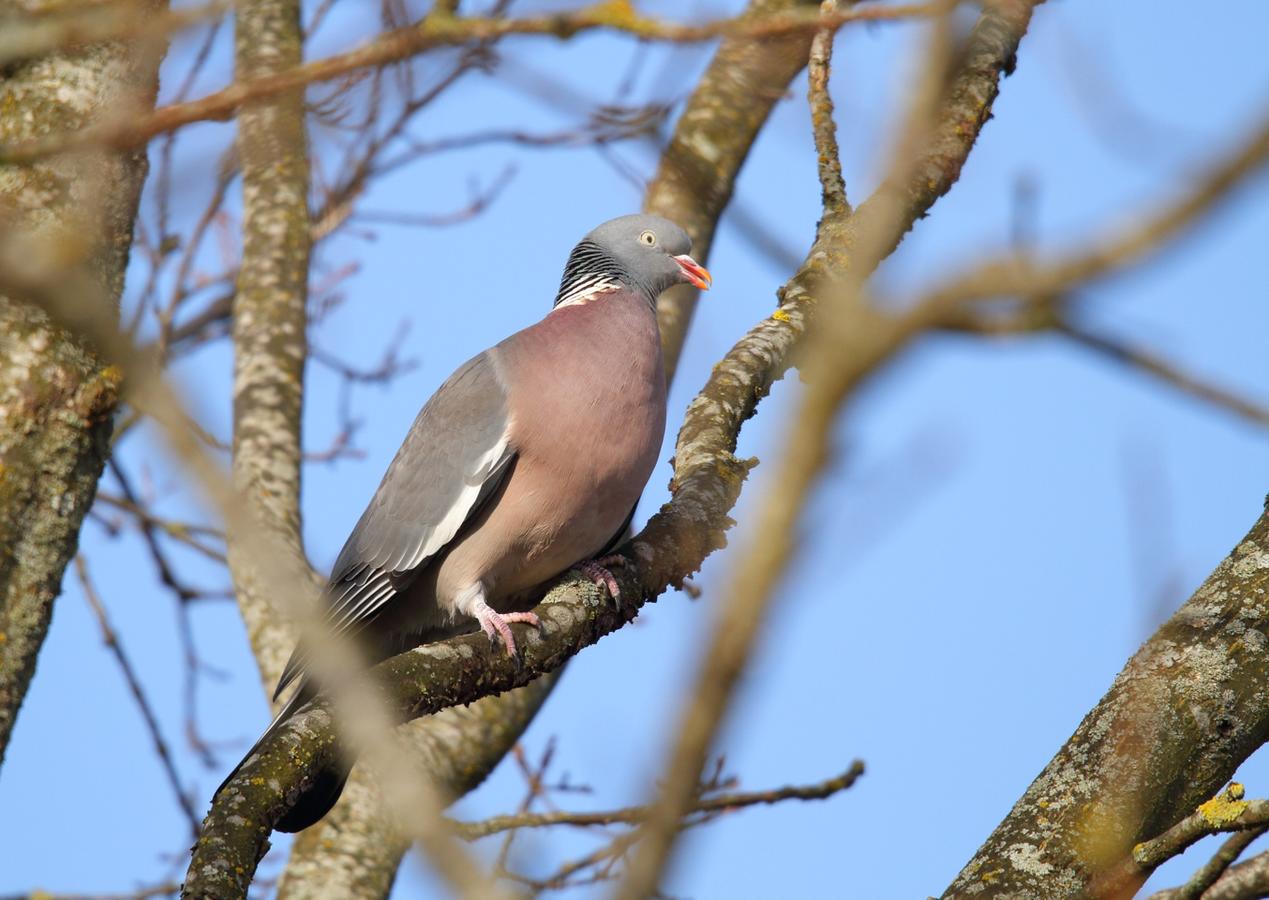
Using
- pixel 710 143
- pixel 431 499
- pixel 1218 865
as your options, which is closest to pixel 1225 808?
pixel 1218 865

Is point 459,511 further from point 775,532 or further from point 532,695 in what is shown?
point 775,532

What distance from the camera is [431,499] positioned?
164 inches

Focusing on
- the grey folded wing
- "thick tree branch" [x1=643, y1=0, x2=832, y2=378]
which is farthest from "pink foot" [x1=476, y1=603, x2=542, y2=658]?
"thick tree branch" [x1=643, y1=0, x2=832, y2=378]

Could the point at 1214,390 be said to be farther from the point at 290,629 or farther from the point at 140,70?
the point at 290,629

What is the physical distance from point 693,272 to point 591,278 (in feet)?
1.28

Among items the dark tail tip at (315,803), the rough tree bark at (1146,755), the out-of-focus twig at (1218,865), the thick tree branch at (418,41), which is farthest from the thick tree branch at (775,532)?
the dark tail tip at (315,803)

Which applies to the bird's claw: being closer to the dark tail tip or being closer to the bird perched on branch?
the bird perched on branch

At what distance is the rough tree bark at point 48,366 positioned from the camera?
133 inches

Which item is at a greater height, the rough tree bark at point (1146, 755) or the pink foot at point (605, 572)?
the pink foot at point (605, 572)

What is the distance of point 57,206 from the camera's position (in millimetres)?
3484

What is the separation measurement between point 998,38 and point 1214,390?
3.56 m

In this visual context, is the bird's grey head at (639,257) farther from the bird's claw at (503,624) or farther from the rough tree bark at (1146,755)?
the rough tree bark at (1146,755)

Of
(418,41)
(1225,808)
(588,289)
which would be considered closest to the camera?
(418,41)

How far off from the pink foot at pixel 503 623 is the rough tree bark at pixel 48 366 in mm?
1107
